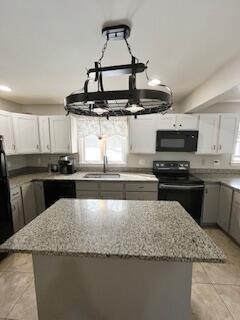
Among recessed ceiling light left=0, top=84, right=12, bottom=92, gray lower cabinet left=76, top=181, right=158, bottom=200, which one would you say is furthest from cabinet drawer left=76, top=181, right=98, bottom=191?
recessed ceiling light left=0, top=84, right=12, bottom=92

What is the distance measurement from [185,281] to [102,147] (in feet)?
9.41

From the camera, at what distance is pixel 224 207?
2.92m

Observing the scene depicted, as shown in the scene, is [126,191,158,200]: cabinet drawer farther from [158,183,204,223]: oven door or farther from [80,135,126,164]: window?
[80,135,126,164]: window

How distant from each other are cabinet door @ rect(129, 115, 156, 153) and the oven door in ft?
2.55

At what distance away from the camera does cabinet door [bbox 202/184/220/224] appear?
3027 mm

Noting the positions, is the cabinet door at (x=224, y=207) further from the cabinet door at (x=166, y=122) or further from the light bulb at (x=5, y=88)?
the light bulb at (x=5, y=88)

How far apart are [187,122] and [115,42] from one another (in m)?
2.20

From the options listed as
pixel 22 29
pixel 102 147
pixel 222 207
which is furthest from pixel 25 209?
pixel 222 207

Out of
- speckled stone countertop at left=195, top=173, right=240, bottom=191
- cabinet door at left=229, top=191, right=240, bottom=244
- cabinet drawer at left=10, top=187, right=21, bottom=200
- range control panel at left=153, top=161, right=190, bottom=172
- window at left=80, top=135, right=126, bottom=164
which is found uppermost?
window at left=80, top=135, right=126, bottom=164

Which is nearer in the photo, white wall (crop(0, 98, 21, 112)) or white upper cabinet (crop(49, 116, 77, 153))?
white wall (crop(0, 98, 21, 112))

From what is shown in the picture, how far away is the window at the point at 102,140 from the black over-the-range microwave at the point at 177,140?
0.80m

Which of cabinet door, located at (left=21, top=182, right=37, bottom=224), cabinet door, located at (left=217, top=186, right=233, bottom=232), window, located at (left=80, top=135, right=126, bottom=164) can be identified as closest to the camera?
cabinet door, located at (left=217, top=186, right=233, bottom=232)

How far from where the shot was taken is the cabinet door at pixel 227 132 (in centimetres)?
307

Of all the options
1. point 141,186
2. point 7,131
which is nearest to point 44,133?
point 7,131
